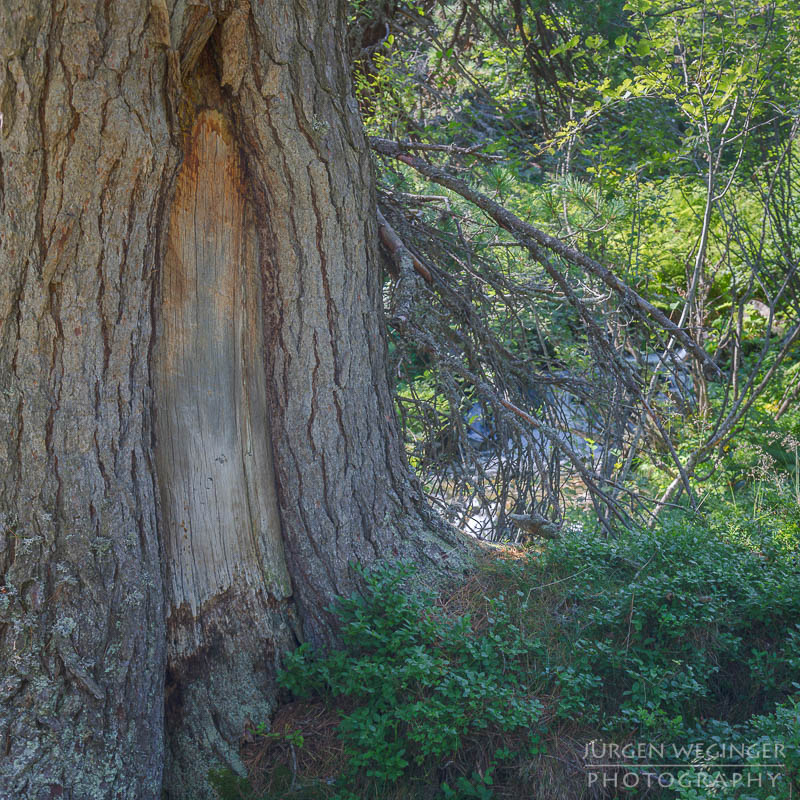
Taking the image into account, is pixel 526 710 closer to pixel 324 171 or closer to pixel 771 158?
pixel 324 171

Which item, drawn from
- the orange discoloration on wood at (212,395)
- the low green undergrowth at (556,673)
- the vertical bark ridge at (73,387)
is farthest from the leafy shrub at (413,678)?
the vertical bark ridge at (73,387)

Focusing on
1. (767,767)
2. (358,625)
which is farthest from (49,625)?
(767,767)

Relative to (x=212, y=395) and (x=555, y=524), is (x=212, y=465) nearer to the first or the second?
(x=212, y=395)

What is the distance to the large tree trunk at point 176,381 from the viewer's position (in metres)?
2.36

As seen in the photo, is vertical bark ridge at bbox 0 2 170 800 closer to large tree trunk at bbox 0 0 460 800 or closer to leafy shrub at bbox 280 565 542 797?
large tree trunk at bbox 0 0 460 800

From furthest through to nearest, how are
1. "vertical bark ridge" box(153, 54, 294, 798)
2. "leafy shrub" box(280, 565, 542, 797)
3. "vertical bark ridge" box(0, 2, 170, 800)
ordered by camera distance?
"vertical bark ridge" box(153, 54, 294, 798), "leafy shrub" box(280, 565, 542, 797), "vertical bark ridge" box(0, 2, 170, 800)

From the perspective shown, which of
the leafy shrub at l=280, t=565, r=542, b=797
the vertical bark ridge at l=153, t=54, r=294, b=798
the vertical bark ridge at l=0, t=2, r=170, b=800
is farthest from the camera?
the vertical bark ridge at l=153, t=54, r=294, b=798

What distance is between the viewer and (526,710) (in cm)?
269

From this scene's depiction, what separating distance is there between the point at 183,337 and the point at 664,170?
7.09 meters

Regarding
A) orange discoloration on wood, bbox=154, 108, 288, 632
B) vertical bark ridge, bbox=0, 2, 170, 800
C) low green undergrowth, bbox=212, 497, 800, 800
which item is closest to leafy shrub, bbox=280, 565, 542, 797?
low green undergrowth, bbox=212, 497, 800, 800

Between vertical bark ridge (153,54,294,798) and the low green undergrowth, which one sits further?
vertical bark ridge (153,54,294,798)

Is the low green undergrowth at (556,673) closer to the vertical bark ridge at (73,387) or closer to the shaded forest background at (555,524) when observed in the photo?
the shaded forest background at (555,524)

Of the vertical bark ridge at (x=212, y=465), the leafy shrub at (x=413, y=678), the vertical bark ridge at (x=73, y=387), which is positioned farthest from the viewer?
the vertical bark ridge at (x=212, y=465)

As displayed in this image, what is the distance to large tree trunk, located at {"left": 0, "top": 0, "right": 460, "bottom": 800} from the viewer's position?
2.36 meters
